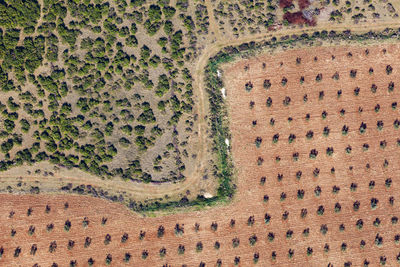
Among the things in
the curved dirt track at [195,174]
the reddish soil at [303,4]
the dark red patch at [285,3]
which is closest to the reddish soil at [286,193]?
the curved dirt track at [195,174]

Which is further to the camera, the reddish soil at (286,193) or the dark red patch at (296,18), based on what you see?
the dark red patch at (296,18)

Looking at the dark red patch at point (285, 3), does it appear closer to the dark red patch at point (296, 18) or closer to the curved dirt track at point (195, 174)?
the dark red patch at point (296, 18)

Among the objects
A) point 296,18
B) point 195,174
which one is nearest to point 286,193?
point 195,174

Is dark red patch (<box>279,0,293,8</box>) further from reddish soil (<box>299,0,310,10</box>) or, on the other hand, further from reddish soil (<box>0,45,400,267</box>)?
reddish soil (<box>0,45,400,267</box>)

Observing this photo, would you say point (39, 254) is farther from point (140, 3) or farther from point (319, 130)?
point (319, 130)

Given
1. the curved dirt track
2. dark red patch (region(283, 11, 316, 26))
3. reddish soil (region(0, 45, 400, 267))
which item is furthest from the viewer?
dark red patch (region(283, 11, 316, 26))

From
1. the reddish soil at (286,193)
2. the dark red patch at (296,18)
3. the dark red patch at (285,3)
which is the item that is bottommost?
the reddish soil at (286,193)

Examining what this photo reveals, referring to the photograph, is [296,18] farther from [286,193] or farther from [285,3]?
[286,193]

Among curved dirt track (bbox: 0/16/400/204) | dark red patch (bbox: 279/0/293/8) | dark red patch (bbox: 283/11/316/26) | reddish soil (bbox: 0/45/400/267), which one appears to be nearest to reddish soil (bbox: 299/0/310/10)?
dark red patch (bbox: 283/11/316/26)

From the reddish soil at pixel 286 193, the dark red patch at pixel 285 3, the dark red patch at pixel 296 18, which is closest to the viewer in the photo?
the reddish soil at pixel 286 193
